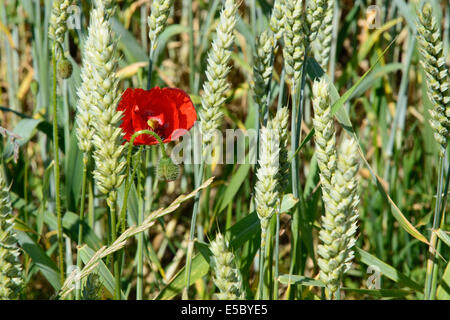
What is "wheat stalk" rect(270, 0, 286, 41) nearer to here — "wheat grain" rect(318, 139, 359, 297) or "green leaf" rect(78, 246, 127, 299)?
"wheat grain" rect(318, 139, 359, 297)

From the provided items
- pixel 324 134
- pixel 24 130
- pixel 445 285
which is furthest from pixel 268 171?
pixel 24 130

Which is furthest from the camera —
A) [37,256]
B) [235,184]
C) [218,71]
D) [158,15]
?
[235,184]

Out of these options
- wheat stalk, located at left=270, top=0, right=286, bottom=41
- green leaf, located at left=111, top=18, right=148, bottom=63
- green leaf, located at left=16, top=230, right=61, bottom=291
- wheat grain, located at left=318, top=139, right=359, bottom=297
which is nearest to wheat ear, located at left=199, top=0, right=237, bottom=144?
wheat stalk, located at left=270, top=0, right=286, bottom=41

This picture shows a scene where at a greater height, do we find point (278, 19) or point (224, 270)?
point (278, 19)

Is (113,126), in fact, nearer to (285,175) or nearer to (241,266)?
(285,175)

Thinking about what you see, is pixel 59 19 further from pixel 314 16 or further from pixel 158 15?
pixel 314 16

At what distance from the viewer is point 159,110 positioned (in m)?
0.94

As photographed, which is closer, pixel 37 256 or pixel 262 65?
pixel 262 65

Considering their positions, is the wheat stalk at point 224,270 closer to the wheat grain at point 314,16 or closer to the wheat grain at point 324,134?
the wheat grain at point 324,134

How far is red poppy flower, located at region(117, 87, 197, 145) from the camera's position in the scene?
90 centimetres

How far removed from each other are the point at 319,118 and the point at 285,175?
0.15m
